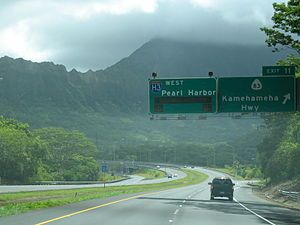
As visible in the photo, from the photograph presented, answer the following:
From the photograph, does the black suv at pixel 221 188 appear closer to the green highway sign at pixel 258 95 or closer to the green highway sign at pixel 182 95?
the green highway sign at pixel 182 95

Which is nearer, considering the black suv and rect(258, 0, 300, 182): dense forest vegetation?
rect(258, 0, 300, 182): dense forest vegetation

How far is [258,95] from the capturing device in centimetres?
3181

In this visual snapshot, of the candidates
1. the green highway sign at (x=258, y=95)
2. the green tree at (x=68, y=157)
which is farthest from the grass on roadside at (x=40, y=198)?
the green tree at (x=68, y=157)

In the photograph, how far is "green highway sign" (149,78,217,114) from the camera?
32.8 m

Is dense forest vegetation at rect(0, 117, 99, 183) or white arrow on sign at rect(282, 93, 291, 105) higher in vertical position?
white arrow on sign at rect(282, 93, 291, 105)

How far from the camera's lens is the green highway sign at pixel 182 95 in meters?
32.8

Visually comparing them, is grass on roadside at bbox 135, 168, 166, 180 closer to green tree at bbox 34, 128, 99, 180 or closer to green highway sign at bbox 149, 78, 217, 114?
green tree at bbox 34, 128, 99, 180

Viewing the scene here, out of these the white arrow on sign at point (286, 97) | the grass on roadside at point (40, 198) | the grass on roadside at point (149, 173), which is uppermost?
the white arrow on sign at point (286, 97)

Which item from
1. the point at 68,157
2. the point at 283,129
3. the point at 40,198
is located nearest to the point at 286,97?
the point at 40,198

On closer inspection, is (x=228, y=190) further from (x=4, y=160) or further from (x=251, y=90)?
(x=4, y=160)

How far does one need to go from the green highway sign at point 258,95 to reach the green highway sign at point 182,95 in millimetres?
726

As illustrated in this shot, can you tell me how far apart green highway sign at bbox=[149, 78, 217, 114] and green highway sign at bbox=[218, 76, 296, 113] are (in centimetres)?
73

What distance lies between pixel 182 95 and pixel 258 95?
13.9 feet

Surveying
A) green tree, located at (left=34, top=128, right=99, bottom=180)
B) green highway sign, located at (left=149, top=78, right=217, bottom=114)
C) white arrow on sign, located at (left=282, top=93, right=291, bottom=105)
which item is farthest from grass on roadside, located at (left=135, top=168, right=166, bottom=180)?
white arrow on sign, located at (left=282, top=93, right=291, bottom=105)
